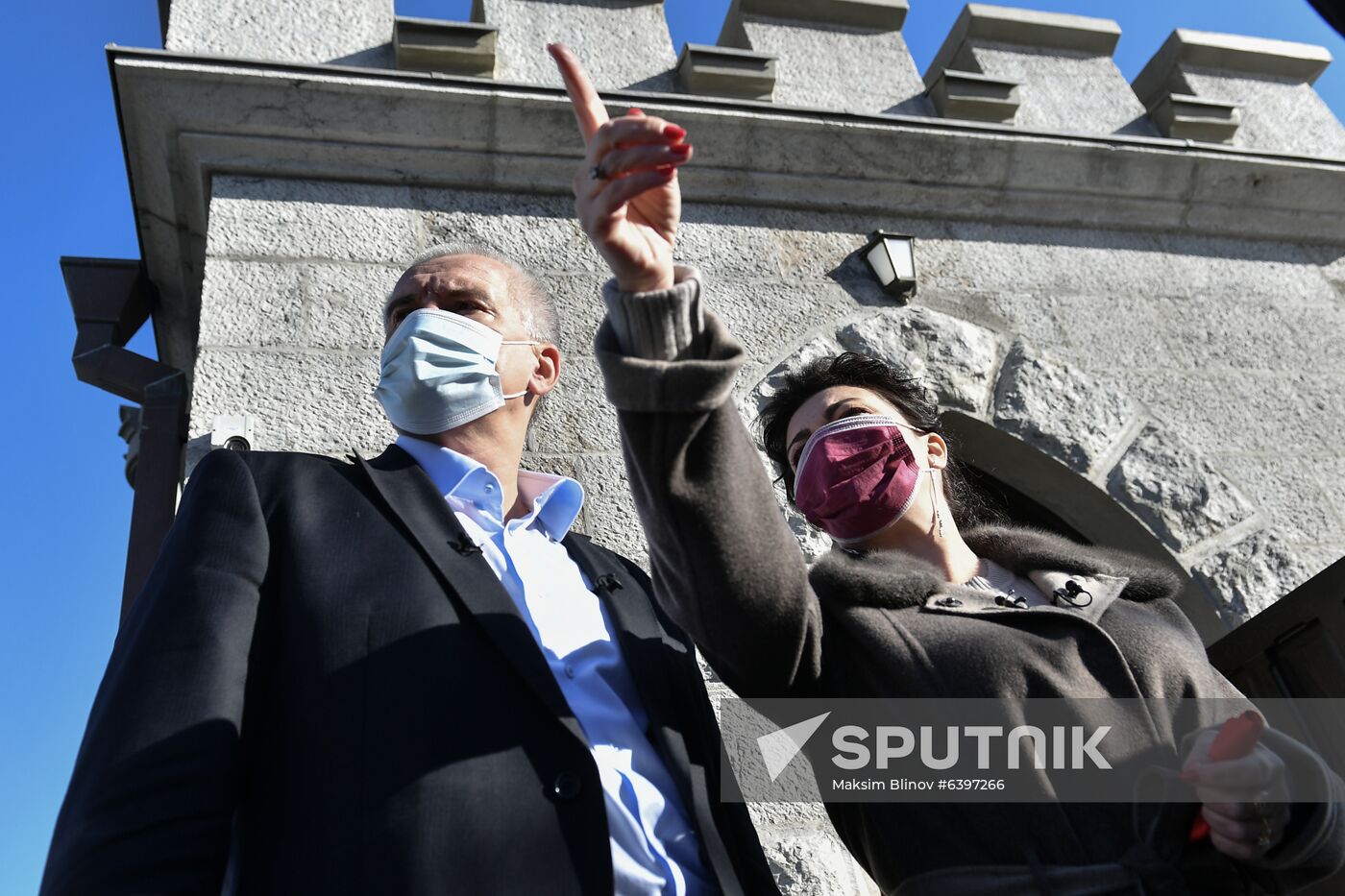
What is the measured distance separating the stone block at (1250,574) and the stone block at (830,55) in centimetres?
165

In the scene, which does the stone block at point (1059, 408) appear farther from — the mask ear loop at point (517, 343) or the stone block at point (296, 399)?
the stone block at point (296, 399)

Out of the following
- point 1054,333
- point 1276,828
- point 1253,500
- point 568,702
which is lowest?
point 1253,500

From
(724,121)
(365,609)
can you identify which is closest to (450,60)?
(724,121)

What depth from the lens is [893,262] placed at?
134 inches

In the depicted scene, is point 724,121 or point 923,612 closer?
point 923,612

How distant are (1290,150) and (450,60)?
283 centimetres

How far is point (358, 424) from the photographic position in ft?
9.07

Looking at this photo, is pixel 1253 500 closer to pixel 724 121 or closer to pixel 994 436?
pixel 994 436

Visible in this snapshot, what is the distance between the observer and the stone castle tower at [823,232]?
9.87 ft

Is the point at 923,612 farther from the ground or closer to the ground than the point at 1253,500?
farther from the ground

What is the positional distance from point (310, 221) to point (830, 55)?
1774mm

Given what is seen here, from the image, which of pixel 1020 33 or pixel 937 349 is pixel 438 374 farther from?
pixel 1020 33

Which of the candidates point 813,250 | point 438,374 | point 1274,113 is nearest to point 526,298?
point 438,374
